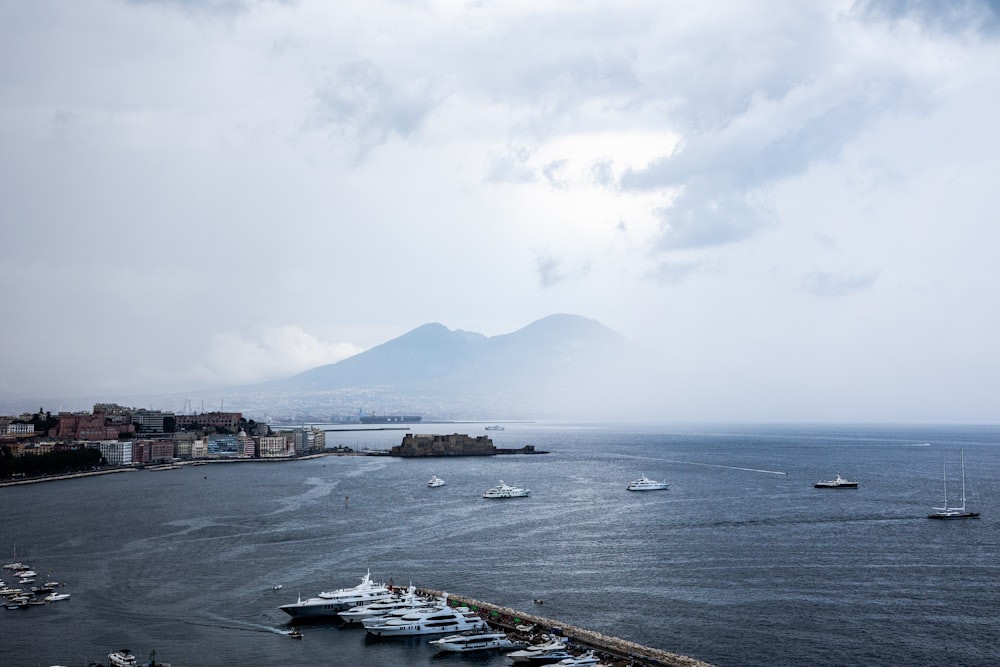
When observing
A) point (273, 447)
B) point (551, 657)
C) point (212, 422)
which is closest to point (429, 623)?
point (551, 657)

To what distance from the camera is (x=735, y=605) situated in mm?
26547

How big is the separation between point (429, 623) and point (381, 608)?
2.01 meters

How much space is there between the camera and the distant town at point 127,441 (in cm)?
7656

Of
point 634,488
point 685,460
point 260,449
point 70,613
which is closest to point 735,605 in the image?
point 70,613

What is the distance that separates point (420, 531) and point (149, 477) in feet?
143

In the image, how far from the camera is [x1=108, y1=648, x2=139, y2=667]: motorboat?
20.5 meters

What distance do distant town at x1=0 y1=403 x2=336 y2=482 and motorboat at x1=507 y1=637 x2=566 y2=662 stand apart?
60.9m

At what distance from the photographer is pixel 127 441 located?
92.6 m

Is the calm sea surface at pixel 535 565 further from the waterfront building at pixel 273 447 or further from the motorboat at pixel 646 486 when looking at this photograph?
the waterfront building at pixel 273 447

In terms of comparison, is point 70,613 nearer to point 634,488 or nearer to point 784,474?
point 634,488

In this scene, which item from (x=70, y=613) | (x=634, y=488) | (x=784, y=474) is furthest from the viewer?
(x=784, y=474)

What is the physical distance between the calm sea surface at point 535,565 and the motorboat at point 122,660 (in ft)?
2.51

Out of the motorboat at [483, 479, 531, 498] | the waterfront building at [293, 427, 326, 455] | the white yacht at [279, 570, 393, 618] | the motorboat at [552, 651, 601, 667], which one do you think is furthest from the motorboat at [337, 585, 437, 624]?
the waterfront building at [293, 427, 326, 455]

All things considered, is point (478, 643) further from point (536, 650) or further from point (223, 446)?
point (223, 446)
